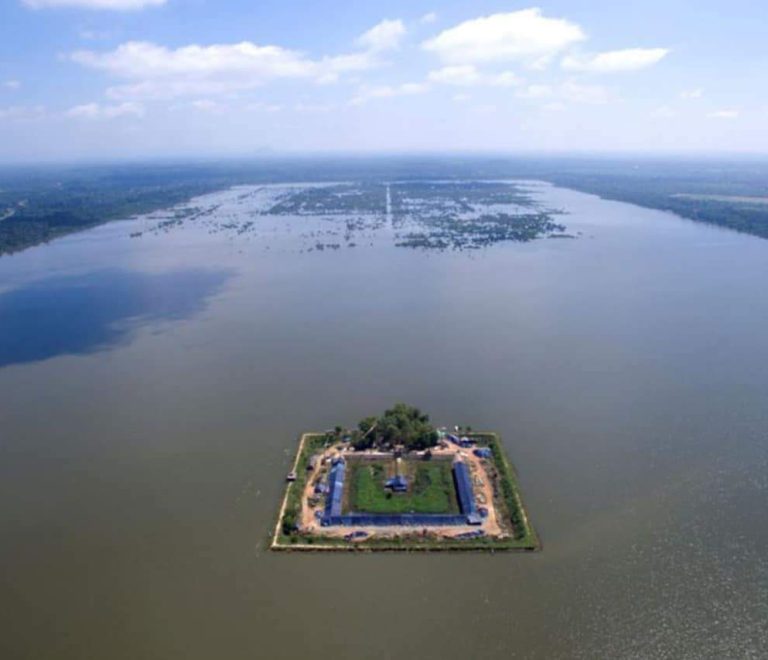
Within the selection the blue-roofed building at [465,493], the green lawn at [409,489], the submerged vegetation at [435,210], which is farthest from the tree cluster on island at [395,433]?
the submerged vegetation at [435,210]

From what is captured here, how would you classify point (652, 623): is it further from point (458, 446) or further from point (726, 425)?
point (726, 425)

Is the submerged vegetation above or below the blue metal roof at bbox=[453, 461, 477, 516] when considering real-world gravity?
above

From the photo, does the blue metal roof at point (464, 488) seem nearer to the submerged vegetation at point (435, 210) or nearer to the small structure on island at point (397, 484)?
the small structure on island at point (397, 484)

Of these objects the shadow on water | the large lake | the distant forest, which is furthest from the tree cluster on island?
the distant forest

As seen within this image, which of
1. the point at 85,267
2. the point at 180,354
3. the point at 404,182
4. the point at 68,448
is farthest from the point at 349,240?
the point at 404,182

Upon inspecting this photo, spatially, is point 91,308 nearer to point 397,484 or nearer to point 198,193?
point 397,484

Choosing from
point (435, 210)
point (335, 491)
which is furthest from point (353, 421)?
point (435, 210)

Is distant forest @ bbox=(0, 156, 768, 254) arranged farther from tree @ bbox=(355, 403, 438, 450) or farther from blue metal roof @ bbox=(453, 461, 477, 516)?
blue metal roof @ bbox=(453, 461, 477, 516)
